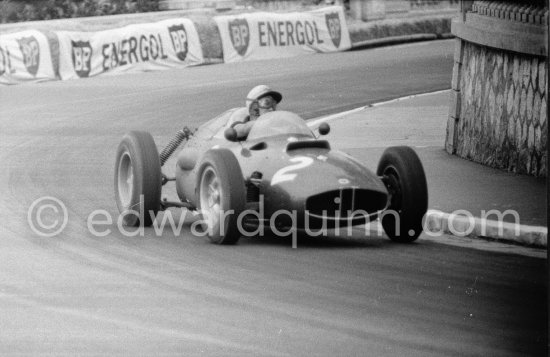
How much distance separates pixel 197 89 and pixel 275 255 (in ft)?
54.2

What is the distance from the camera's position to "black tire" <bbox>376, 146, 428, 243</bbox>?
11320 millimetres

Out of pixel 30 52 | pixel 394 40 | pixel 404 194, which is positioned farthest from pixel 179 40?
pixel 404 194

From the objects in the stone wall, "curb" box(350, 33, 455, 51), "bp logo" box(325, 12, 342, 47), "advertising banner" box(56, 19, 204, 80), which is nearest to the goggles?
the stone wall

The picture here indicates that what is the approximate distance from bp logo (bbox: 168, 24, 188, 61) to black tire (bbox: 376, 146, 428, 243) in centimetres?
2061

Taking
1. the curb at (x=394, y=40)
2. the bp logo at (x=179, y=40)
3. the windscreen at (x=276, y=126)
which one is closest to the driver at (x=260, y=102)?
the windscreen at (x=276, y=126)

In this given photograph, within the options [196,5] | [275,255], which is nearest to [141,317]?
[275,255]

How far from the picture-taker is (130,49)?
3061 centimetres

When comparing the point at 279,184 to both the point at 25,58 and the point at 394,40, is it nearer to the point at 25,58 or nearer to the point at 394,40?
the point at 25,58

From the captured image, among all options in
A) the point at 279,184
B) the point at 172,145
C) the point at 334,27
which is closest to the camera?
the point at 279,184

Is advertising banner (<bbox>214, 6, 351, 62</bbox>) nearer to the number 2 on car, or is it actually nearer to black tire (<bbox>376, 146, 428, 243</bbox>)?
black tire (<bbox>376, 146, 428, 243</bbox>)

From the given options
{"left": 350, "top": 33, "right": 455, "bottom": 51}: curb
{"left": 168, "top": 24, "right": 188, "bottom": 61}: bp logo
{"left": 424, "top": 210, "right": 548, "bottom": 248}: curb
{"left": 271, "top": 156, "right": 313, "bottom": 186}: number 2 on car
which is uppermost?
{"left": 271, "top": 156, "right": 313, "bottom": 186}: number 2 on car

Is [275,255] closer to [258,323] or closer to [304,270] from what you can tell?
[304,270]

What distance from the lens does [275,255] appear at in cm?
1085

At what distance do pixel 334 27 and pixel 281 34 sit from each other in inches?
103
